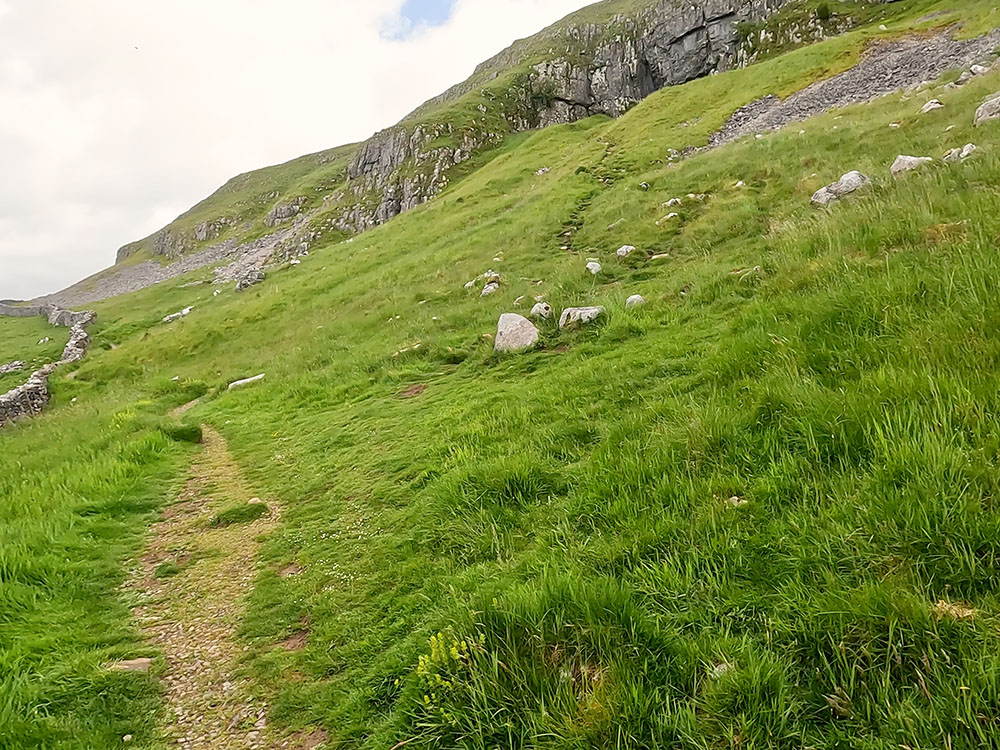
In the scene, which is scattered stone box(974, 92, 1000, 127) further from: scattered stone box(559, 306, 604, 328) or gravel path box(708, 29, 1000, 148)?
gravel path box(708, 29, 1000, 148)

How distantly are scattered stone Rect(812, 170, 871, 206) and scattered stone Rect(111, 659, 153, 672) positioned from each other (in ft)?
49.0

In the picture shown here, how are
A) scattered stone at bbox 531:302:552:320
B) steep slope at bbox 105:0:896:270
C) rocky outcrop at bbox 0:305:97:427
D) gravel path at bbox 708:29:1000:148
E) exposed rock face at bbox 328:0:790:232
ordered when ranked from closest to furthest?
scattered stone at bbox 531:302:552:320
rocky outcrop at bbox 0:305:97:427
gravel path at bbox 708:29:1000:148
steep slope at bbox 105:0:896:270
exposed rock face at bbox 328:0:790:232

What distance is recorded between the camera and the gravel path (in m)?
27.9

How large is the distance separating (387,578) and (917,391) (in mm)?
5023

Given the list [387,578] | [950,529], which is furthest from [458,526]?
[950,529]

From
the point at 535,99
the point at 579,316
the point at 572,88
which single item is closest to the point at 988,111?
the point at 579,316

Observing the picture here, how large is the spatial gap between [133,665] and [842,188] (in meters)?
16.0

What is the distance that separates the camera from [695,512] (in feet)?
14.7

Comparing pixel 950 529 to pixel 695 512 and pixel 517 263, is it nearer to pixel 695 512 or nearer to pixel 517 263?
pixel 695 512

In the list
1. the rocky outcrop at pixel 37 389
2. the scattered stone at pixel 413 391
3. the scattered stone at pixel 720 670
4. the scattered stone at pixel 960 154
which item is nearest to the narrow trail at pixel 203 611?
the scattered stone at pixel 720 670

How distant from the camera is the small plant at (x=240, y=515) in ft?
28.7

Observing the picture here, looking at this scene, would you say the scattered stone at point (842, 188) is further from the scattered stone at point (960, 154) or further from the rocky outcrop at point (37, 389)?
the rocky outcrop at point (37, 389)

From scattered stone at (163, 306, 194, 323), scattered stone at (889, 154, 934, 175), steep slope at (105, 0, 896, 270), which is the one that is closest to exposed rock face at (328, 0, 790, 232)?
steep slope at (105, 0, 896, 270)

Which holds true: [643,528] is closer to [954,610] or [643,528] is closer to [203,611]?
[954,610]
